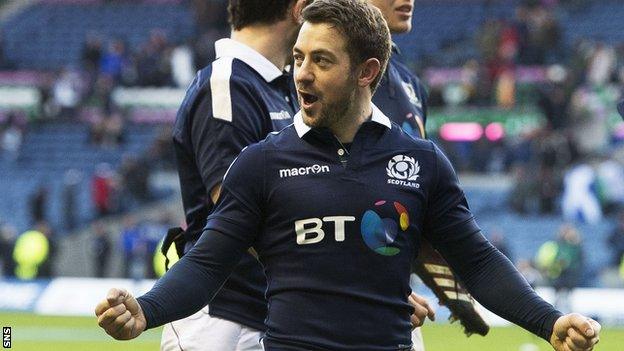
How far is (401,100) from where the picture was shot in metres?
5.67

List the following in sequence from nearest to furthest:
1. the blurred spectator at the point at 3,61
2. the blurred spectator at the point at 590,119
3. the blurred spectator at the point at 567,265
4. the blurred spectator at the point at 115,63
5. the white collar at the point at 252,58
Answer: the white collar at the point at 252,58
the blurred spectator at the point at 567,265
the blurred spectator at the point at 590,119
the blurred spectator at the point at 115,63
the blurred spectator at the point at 3,61

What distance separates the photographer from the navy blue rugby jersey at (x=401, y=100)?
5.57 meters

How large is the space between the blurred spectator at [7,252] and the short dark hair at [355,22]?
2210 centimetres

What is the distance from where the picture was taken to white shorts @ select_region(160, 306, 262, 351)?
4906 mm

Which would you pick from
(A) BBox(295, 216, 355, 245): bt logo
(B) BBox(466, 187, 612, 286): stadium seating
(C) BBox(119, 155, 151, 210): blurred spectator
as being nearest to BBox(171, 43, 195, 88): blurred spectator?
(C) BBox(119, 155, 151, 210): blurred spectator

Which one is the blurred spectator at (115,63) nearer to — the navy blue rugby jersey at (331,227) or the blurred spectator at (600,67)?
the blurred spectator at (600,67)

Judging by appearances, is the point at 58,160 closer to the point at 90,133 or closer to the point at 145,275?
the point at 90,133

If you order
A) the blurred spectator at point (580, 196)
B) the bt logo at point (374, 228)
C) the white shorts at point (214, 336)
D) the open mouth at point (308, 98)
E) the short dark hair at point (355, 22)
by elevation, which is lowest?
the blurred spectator at point (580, 196)

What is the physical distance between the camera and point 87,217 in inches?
1083

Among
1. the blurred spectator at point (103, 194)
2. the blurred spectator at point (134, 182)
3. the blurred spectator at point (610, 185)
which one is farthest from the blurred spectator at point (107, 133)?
the blurred spectator at point (610, 185)

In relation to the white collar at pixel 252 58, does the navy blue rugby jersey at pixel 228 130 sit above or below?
below

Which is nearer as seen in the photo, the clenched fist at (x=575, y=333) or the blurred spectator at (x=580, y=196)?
the clenched fist at (x=575, y=333)

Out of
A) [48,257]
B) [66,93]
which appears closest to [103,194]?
[48,257]

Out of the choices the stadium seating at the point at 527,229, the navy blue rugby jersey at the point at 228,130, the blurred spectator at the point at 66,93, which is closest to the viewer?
the navy blue rugby jersey at the point at 228,130
